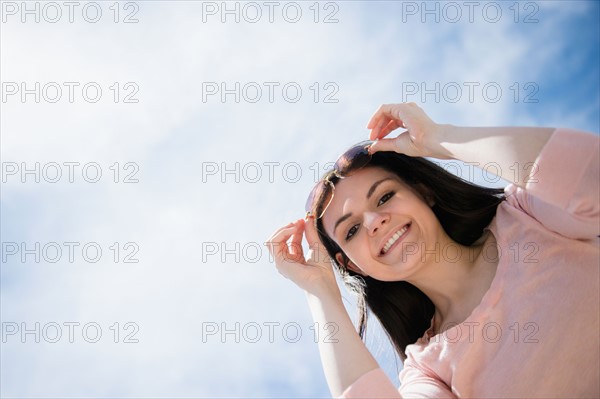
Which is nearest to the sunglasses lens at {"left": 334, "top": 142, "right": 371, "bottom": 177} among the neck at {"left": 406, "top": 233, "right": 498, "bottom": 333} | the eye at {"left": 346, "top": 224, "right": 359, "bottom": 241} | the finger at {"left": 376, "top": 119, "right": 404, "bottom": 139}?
the finger at {"left": 376, "top": 119, "right": 404, "bottom": 139}

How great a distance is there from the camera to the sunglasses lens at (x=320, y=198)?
4.40 m

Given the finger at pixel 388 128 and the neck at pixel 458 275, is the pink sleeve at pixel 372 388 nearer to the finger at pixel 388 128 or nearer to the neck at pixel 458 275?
the neck at pixel 458 275

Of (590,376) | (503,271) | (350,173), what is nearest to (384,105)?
(350,173)

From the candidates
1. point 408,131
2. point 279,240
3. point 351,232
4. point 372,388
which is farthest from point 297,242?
point 372,388

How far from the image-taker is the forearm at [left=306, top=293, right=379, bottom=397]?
3.71 m

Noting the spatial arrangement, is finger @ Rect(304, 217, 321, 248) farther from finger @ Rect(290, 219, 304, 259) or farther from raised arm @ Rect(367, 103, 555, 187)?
raised arm @ Rect(367, 103, 555, 187)

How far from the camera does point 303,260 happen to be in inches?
185

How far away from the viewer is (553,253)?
365 centimetres

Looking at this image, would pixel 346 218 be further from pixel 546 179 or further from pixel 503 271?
pixel 546 179

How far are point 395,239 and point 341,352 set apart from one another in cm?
83

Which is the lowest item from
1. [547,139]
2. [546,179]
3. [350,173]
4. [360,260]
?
[360,260]

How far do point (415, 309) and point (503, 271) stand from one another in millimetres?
1025

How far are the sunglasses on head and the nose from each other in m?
0.39

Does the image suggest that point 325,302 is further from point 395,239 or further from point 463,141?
point 463,141
